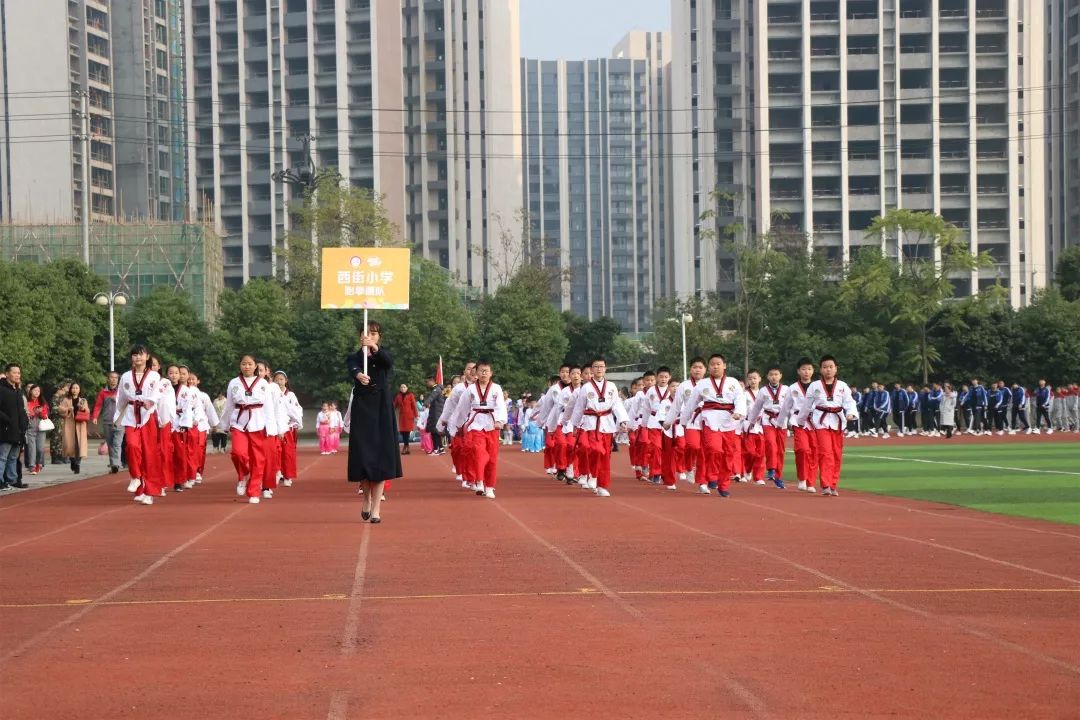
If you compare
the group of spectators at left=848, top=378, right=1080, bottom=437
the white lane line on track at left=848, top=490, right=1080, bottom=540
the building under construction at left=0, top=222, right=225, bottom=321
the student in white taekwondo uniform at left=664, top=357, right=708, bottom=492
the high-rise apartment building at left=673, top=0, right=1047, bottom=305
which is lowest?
the group of spectators at left=848, top=378, right=1080, bottom=437

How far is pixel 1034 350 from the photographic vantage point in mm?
62125

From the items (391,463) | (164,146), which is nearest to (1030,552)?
(391,463)

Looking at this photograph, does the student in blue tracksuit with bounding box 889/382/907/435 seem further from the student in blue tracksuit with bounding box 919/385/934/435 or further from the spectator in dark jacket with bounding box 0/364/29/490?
the spectator in dark jacket with bounding box 0/364/29/490

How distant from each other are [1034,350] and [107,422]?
4271 cm

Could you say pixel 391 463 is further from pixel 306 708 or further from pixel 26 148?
pixel 26 148

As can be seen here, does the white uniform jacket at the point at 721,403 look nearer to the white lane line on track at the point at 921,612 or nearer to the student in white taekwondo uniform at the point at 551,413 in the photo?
the student in white taekwondo uniform at the point at 551,413

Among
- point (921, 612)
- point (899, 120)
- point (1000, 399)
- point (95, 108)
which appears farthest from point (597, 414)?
point (95, 108)

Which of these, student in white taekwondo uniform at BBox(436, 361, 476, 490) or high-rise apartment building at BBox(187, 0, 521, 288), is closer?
student in white taekwondo uniform at BBox(436, 361, 476, 490)

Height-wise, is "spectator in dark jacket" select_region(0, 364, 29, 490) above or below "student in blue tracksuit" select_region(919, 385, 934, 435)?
above

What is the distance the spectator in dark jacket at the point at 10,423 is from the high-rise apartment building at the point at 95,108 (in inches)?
2798

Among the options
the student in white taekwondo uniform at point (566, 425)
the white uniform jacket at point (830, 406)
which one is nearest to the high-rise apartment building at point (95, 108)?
the student in white taekwondo uniform at point (566, 425)

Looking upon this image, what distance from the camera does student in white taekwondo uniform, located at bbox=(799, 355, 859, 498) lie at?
69.8 ft

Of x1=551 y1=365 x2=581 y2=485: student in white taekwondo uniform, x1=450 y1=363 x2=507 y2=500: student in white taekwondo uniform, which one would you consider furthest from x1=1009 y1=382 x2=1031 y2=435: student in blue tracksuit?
x1=450 y1=363 x2=507 y2=500: student in white taekwondo uniform

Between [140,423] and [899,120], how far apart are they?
8839 centimetres
